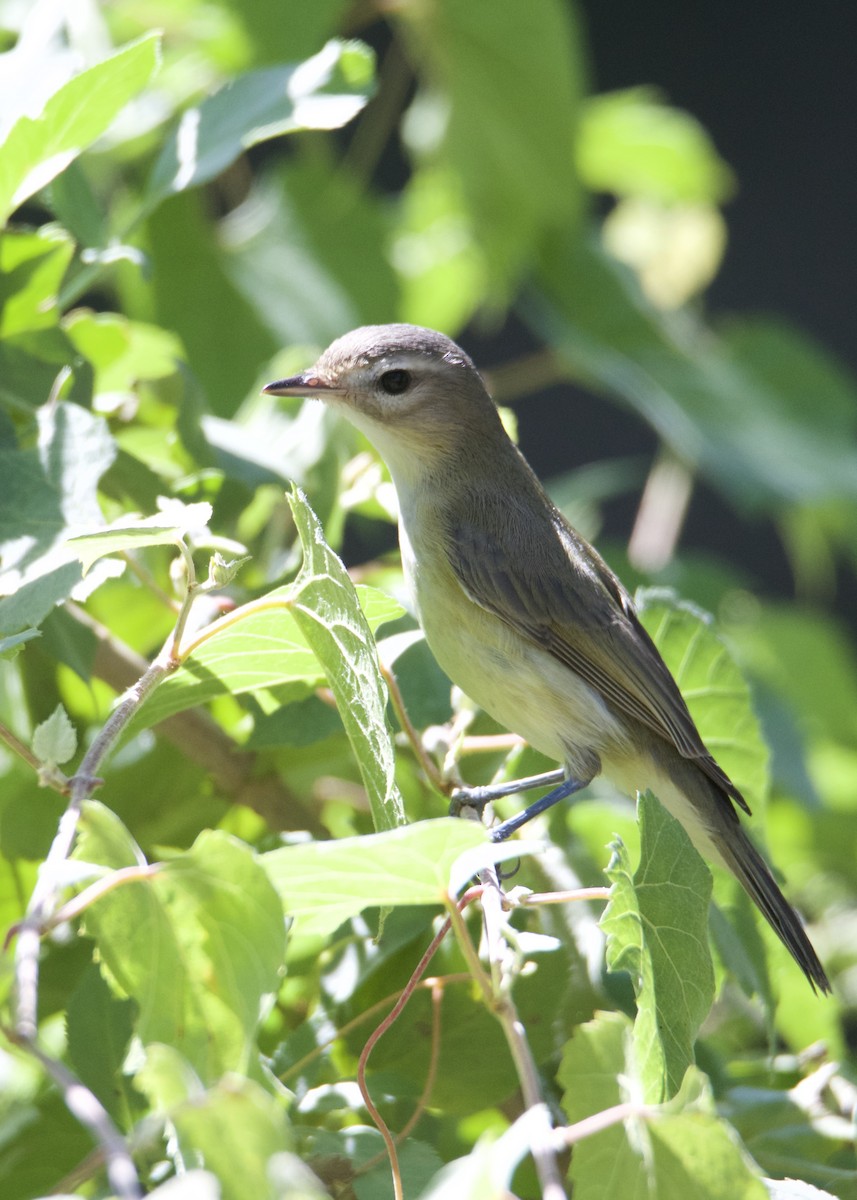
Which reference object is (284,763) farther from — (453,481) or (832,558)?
(832,558)

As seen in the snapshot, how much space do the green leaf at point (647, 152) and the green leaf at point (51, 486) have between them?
1838 millimetres

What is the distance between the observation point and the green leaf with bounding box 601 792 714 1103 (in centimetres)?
95

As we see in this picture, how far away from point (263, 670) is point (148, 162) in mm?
1346

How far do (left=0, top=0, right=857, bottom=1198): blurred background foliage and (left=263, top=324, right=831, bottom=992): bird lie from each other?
71mm

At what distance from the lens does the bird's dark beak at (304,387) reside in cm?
160

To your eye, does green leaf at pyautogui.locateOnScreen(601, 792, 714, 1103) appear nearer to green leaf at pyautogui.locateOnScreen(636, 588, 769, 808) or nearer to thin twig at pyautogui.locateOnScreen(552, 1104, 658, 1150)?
thin twig at pyautogui.locateOnScreen(552, 1104, 658, 1150)

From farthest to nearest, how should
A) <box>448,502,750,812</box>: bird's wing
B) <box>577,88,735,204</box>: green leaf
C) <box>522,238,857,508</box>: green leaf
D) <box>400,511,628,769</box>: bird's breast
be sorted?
<box>577,88,735,204</box>: green leaf → <box>522,238,857,508</box>: green leaf → <box>448,502,750,812</box>: bird's wing → <box>400,511,628,769</box>: bird's breast

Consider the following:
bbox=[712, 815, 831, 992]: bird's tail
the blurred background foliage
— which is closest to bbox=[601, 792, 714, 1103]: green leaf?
the blurred background foliage

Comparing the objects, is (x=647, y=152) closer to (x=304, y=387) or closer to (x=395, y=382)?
(x=395, y=382)

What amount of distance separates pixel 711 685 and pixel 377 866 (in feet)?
2.48

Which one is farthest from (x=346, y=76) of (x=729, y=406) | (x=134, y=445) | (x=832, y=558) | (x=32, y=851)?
(x=832, y=558)

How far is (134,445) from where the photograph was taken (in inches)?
55.7

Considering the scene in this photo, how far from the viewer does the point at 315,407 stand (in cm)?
162

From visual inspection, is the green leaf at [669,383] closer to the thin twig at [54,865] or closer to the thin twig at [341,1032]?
the thin twig at [341,1032]
